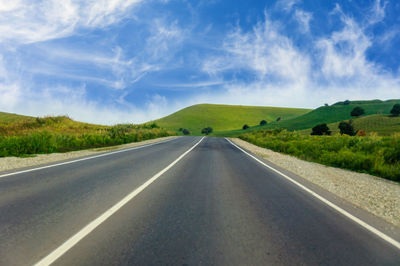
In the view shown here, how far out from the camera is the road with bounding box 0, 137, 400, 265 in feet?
8.63

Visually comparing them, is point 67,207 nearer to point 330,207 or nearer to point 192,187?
point 192,187

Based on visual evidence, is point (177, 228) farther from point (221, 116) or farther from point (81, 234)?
point (221, 116)

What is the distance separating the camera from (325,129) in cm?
6275

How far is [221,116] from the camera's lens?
440 feet

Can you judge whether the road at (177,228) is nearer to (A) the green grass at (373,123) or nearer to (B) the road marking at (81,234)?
(B) the road marking at (81,234)

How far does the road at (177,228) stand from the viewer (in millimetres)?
2629

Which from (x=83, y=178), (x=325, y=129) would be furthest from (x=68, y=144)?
(x=325, y=129)

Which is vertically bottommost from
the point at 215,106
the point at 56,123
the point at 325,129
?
the point at 325,129

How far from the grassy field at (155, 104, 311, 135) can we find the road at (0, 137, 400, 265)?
99782 mm

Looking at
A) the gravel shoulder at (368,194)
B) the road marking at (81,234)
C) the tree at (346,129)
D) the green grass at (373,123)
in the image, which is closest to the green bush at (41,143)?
the road marking at (81,234)

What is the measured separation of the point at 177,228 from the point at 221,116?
132 meters

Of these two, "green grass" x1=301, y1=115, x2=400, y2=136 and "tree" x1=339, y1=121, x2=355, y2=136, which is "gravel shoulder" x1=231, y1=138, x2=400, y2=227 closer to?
"tree" x1=339, y1=121, x2=355, y2=136

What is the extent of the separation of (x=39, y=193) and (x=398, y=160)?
1334 centimetres

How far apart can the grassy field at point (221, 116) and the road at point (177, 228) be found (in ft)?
327
